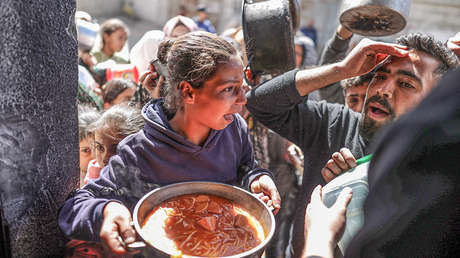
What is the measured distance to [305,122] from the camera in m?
2.07

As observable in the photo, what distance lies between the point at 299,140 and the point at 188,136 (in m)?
0.82

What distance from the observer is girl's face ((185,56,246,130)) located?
1471mm

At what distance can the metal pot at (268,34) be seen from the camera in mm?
2080

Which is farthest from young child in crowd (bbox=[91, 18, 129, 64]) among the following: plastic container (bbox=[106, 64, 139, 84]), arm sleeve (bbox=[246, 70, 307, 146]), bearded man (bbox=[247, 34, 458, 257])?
bearded man (bbox=[247, 34, 458, 257])

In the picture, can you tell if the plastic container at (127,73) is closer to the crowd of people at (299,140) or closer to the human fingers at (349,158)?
the crowd of people at (299,140)

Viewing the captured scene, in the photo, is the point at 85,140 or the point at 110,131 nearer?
the point at 110,131

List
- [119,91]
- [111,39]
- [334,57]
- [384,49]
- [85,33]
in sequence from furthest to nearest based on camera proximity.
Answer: [111,39], [85,33], [334,57], [119,91], [384,49]

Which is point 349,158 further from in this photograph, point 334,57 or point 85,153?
point 334,57

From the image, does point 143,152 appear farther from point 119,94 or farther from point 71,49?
point 119,94

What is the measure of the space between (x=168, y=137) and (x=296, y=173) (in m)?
2.33

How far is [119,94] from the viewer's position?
127 inches

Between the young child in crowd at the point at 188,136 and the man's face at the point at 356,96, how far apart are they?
Result: 137cm

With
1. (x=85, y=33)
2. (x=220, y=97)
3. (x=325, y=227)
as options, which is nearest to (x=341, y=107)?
(x=220, y=97)

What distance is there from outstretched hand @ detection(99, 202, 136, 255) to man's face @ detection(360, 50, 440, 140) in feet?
4.25
